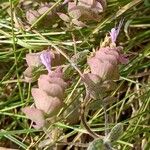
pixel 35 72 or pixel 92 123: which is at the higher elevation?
pixel 35 72

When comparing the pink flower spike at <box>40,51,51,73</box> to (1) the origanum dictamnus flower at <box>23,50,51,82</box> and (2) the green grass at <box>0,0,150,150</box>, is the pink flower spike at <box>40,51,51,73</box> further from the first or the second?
(2) the green grass at <box>0,0,150,150</box>

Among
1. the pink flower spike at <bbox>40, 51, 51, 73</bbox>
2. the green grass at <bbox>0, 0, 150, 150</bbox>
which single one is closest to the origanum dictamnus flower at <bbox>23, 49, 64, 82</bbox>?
the pink flower spike at <bbox>40, 51, 51, 73</bbox>

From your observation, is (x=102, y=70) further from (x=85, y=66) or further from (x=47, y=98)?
(x=85, y=66)

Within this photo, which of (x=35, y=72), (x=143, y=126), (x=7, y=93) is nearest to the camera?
(x=35, y=72)

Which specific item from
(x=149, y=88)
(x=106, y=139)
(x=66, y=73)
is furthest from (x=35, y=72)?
(x=149, y=88)

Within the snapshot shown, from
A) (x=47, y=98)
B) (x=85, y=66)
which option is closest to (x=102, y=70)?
(x=47, y=98)

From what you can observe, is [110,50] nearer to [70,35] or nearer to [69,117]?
[69,117]
